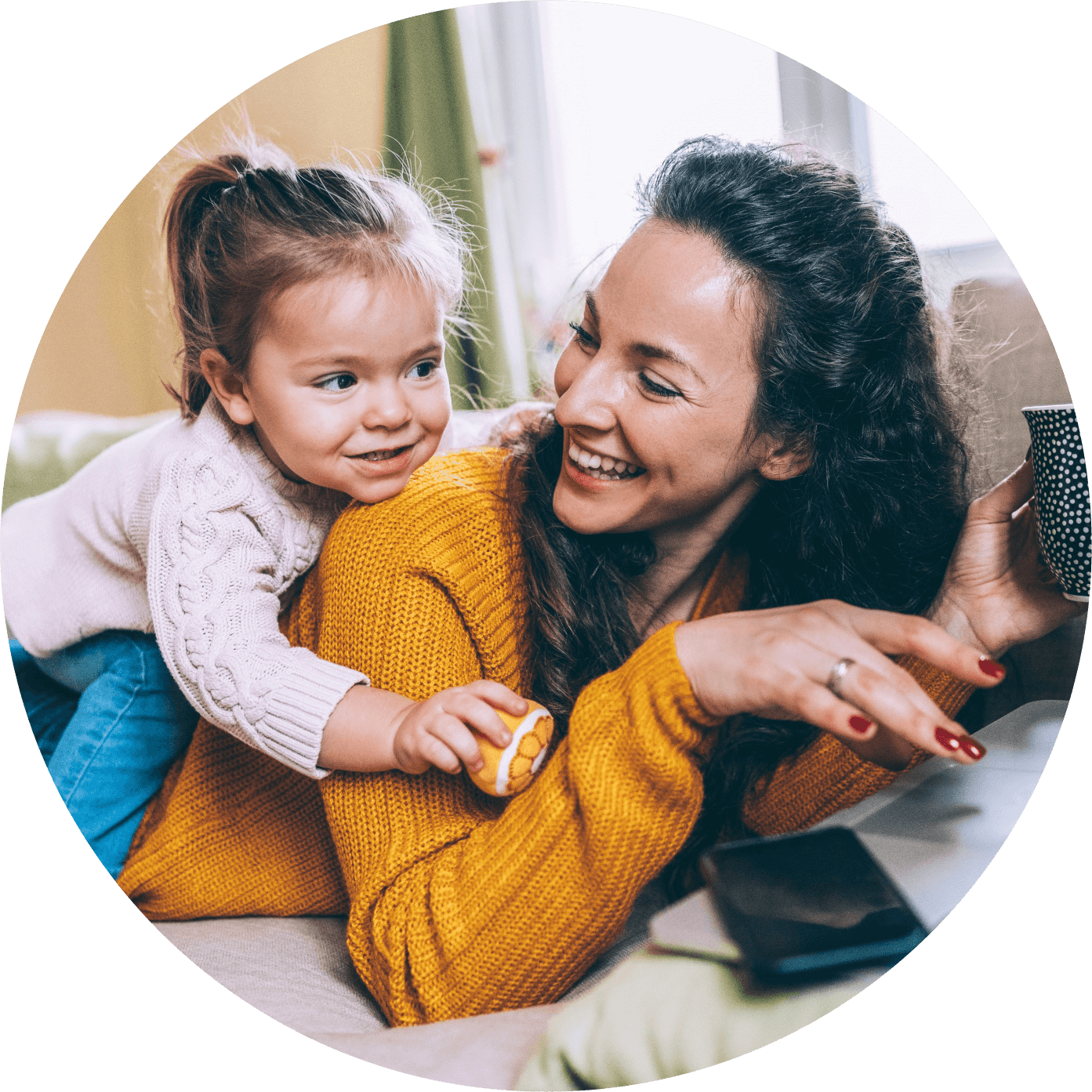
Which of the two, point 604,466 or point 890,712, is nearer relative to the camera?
point 890,712

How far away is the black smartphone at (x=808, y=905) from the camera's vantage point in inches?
26.5

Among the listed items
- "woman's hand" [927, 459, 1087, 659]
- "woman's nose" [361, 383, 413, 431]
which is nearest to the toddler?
"woman's nose" [361, 383, 413, 431]

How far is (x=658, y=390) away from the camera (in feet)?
2.28

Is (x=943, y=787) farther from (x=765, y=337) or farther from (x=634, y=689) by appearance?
(x=765, y=337)

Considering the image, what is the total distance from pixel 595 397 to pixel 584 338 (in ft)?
0.18

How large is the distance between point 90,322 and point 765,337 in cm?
55

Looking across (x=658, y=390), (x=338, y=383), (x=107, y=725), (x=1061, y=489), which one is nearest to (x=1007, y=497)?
(x=1061, y=489)

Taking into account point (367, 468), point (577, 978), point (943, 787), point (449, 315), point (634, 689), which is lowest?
point (577, 978)

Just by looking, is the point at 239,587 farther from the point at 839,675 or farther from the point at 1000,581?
the point at 1000,581

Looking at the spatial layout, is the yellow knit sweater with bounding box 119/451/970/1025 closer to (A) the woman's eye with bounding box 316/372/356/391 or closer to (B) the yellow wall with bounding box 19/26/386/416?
(A) the woman's eye with bounding box 316/372/356/391

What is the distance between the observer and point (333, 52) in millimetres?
796

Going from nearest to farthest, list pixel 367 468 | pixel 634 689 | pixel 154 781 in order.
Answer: pixel 634 689 → pixel 367 468 → pixel 154 781

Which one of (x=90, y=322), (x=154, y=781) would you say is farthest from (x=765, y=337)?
(x=154, y=781)

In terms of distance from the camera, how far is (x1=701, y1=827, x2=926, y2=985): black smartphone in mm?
673
